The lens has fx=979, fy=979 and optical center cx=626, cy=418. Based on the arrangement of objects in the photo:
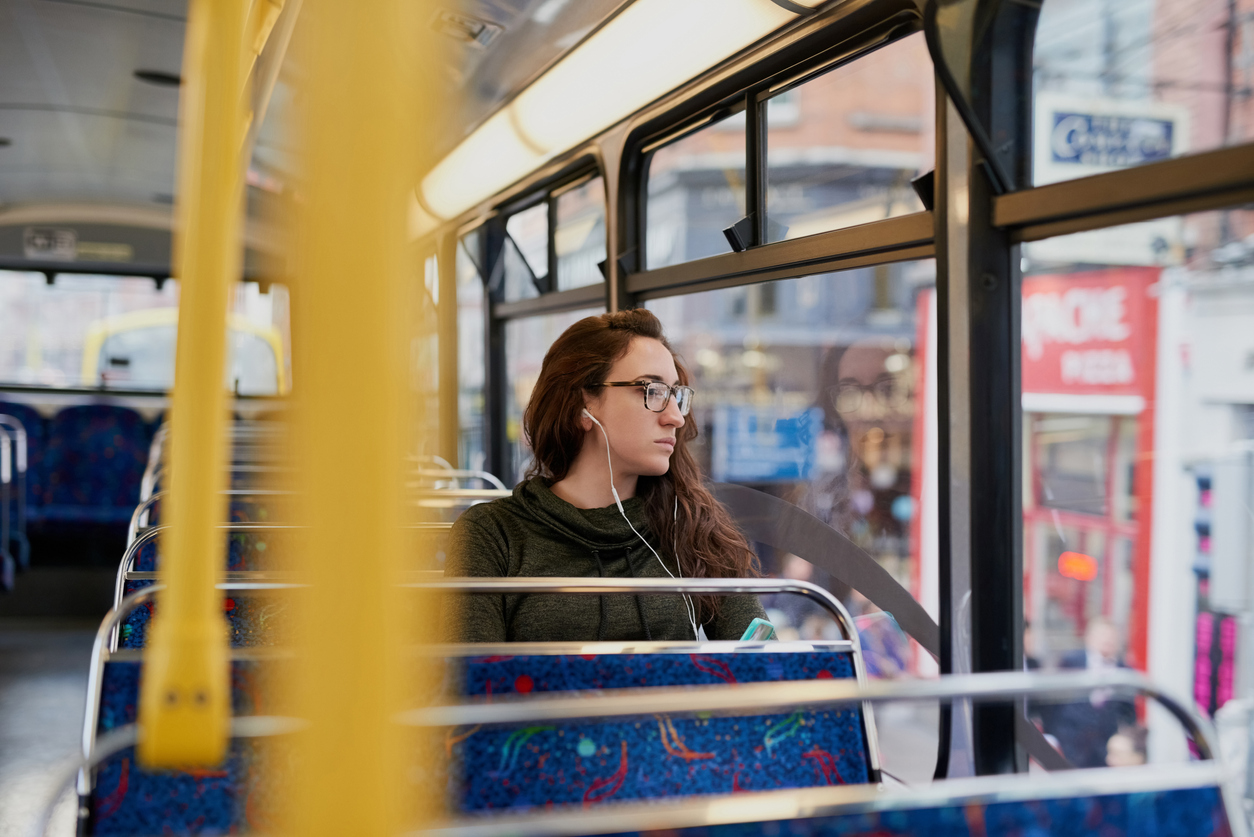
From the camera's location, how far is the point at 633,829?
78cm

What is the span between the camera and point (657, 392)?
7.55 ft

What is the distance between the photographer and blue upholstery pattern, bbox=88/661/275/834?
126 centimetres

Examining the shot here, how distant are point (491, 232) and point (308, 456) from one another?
4964mm

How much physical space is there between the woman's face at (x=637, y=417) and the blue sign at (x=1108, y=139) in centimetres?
97

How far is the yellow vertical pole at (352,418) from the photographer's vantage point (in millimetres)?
382

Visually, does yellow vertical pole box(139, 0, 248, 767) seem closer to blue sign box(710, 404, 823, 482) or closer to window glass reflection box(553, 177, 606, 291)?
blue sign box(710, 404, 823, 482)

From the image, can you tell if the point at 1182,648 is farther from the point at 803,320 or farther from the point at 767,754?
the point at 803,320

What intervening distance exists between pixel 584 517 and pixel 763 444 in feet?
10.7

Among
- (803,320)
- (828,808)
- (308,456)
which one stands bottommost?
(828,808)

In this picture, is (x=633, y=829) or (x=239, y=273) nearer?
(x=239, y=273)

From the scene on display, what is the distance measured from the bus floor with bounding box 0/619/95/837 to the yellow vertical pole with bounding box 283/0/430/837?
3.11 metres

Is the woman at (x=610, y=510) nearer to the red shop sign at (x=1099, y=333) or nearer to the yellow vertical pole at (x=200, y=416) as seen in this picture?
the yellow vertical pole at (x=200, y=416)

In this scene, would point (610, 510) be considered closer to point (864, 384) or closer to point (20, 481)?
point (864, 384)

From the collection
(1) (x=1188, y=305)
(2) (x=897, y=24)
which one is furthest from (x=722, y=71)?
(1) (x=1188, y=305)
